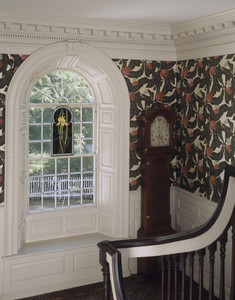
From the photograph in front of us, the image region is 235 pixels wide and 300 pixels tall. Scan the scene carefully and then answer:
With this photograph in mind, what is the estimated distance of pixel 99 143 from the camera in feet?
→ 18.3

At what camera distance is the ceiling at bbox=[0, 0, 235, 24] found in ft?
12.5

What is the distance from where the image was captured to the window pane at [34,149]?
17.3 feet

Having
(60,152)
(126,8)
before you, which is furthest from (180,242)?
(60,152)

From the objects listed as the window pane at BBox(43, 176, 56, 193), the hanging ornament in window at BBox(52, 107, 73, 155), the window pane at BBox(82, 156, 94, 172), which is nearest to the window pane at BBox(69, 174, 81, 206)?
the window pane at BBox(82, 156, 94, 172)

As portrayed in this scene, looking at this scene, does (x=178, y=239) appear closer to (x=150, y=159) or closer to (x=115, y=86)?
(x=150, y=159)

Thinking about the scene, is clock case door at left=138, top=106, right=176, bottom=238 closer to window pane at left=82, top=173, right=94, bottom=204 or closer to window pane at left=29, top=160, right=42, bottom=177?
window pane at left=82, top=173, right=94, bottom=204

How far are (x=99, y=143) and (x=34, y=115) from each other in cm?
96

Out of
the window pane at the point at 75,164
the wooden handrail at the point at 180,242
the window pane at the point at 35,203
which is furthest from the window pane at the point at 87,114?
the wooden handrail at the point at 180,242

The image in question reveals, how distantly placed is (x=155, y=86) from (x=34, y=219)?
7.74 ft

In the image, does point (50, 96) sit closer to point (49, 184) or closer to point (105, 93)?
point (105, 93)

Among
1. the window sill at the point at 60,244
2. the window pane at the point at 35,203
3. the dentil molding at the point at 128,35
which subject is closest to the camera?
the dentil molding at the point at 128,35

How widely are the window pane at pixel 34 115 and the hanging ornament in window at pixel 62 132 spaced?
21cm

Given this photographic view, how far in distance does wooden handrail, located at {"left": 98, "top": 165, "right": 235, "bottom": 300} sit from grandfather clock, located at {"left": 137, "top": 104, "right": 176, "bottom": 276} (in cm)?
246

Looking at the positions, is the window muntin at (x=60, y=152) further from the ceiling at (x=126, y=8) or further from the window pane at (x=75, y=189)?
the ceiling at (x=126, y=8)
